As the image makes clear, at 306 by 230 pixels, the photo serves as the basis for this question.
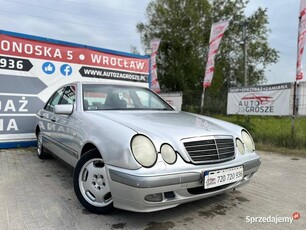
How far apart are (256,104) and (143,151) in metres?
7.23

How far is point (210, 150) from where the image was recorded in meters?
2.86

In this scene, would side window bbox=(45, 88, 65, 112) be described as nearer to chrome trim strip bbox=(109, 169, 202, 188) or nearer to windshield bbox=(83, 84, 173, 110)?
windshield bbox=(83, 84, 173, 110)

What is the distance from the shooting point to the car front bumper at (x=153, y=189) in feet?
8.04

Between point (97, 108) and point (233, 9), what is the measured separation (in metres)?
31.3

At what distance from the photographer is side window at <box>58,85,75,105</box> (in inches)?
166

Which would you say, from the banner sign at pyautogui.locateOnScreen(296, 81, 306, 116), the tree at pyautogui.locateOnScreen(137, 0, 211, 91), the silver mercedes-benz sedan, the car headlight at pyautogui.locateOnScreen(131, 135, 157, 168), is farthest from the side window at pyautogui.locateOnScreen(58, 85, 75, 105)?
the tree at pyautogui.locateOnScreen(137, 0, 211, 91)

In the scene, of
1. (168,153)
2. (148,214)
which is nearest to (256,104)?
(148,214)

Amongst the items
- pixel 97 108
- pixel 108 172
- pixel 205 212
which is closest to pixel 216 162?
pixel 205 212

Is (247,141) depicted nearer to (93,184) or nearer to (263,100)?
(93,184)

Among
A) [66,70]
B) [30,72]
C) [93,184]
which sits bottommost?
[93,184]

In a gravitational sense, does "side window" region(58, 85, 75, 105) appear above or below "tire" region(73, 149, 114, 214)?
above

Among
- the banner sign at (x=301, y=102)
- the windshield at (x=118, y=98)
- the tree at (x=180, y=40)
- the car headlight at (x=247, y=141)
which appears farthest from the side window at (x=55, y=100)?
the tree at (x=180, y=40)

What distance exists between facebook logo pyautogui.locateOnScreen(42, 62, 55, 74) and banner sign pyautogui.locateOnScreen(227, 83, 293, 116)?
6.03 m

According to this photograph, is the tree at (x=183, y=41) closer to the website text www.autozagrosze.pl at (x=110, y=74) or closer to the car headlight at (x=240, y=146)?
the website text www.autozagrosze.pl at (x=110, y=74)
